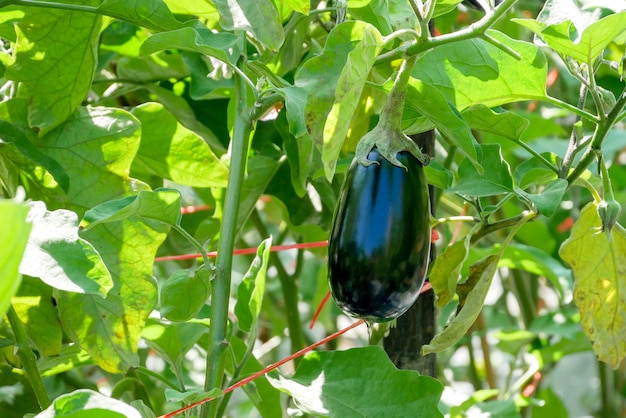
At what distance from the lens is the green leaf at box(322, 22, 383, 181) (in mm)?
442

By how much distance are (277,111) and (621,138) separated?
2.15 ft

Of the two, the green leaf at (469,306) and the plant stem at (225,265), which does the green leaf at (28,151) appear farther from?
the green leaf at (469,306)

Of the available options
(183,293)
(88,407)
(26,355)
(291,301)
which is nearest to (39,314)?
(26,355)

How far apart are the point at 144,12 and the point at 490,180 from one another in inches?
10.1

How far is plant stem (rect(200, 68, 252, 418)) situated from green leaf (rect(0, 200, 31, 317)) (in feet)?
1.01

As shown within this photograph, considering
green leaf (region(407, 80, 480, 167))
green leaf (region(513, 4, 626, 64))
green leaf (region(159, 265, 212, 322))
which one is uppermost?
green leaf (region(513, 4, 626, 64))

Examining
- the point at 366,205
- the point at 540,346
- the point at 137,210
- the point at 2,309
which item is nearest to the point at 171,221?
the point at 137,210

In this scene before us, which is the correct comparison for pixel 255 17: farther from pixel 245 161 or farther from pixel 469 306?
pixel 469 306

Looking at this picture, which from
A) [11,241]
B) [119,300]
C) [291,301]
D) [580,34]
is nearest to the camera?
[11,241]

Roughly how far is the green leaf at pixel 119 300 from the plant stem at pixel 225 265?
0.08 m

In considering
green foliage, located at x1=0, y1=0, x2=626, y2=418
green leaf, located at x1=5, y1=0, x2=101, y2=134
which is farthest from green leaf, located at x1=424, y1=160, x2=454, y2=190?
green leaf, located at x1=5, y1=0, x2=101, y2=134

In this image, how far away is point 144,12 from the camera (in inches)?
23.5

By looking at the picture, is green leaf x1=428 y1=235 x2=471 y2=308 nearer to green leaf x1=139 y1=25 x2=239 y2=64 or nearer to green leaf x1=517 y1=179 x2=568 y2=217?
green leaf x1=517 y1=179 x2=568 y2=217

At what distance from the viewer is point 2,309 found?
30 cm
